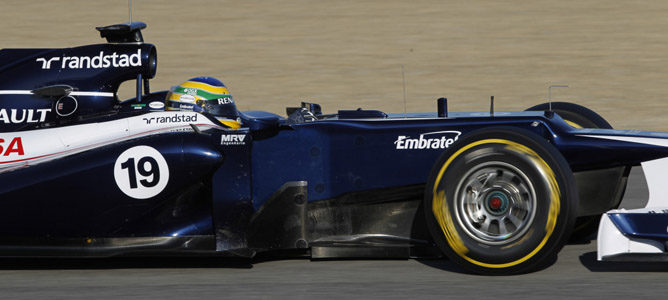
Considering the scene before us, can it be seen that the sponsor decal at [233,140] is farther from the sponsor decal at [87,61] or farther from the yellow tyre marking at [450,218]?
the sponsor decal at [87,61]

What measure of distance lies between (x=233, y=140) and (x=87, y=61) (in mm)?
1417

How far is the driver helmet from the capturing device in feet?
20.0

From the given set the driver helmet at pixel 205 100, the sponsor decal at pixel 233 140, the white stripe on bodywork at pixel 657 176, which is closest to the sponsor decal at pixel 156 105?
the driver helmet at pixel 205 100

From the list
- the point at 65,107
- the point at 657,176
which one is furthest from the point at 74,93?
the point at 657,176

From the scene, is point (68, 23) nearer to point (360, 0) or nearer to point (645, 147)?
point (360, 0)

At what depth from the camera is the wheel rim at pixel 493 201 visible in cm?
513

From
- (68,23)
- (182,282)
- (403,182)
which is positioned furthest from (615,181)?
(68,23)

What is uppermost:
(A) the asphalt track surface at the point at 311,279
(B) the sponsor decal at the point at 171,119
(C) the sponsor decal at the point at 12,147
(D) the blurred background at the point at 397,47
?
(D) the blurred background at the point at 397,47

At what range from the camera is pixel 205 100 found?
241 inches

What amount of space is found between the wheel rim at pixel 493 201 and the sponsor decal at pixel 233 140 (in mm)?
1233

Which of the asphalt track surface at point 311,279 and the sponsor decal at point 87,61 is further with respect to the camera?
the sponsor decal at point 87,61

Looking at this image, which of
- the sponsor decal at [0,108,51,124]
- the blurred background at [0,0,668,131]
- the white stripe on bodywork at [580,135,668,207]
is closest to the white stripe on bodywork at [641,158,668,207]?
the white stripe on bodywork at [580,135,668,207]

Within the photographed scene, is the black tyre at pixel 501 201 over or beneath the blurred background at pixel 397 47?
beneath

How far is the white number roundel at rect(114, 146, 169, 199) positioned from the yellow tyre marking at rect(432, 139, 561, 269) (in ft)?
4.95
